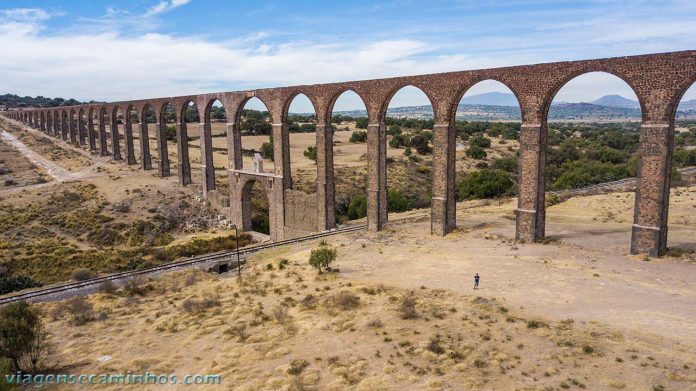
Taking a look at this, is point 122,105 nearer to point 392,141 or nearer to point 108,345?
point 392,141

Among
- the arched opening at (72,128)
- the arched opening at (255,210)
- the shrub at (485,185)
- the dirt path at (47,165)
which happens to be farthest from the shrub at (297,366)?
the arched opening at (72,128)

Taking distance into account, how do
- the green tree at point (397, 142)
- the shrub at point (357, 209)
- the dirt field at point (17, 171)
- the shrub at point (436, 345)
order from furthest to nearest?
1. the green tree at point (397, 142)
2. the dirt field at point (17, 171)
3. the shrub at point (357, 209)
4. the shrub at point (436, 345)

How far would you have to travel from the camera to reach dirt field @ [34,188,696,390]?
35.6 feet

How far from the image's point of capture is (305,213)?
99.8 ft

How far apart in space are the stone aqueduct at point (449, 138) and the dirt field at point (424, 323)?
2306mm

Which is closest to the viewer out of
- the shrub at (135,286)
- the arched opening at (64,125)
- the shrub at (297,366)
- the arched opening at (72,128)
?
the shrub at (297,366)

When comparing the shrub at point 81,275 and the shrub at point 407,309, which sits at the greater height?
the shrub at point 407,309

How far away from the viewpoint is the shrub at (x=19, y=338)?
1216 centimetres

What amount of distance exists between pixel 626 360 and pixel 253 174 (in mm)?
26593

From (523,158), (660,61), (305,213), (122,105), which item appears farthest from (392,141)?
(660,61)

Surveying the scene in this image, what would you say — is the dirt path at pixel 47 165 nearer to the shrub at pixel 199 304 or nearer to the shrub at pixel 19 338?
the shrub at pixel 199 304

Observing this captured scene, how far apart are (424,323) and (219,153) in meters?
56.5

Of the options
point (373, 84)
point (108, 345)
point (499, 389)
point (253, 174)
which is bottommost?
point (108, 345)

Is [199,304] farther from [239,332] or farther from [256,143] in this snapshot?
[256,143]
